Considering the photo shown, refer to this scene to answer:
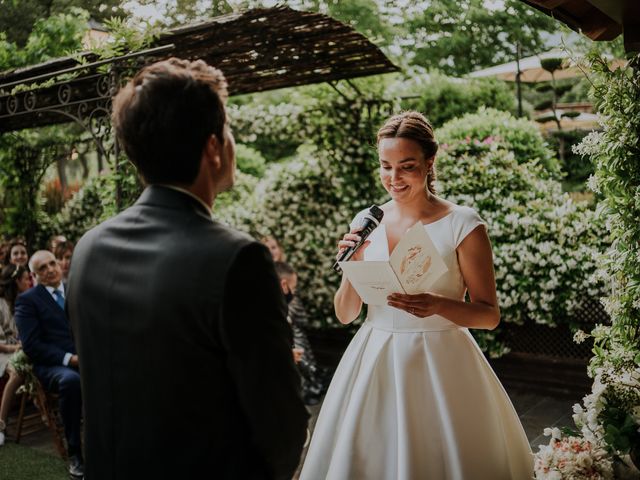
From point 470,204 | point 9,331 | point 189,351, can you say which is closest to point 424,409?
point 189,351

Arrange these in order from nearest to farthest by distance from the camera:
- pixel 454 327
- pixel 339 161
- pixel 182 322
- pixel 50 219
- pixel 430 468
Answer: pixel 182 322 → pixel 430 468 → pixel 454 327 → pixel 339 161 → pixel 50 219

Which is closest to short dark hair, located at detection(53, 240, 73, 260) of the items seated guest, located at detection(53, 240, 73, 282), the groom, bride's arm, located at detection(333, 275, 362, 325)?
seated guest, located at detection(53, 240, 73, 282)

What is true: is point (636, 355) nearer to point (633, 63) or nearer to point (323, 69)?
point (633, 63)

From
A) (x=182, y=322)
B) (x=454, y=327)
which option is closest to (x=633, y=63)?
(x=454, y=327)

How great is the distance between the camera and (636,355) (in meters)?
2.80

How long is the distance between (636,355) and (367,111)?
5.60 meters

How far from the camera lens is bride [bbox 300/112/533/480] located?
2.71 metres

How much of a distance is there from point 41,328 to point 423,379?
3815mm

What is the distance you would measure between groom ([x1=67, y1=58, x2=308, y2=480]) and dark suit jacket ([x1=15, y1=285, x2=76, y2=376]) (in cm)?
417

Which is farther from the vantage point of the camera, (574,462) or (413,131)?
(413,131)

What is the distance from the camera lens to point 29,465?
208 inches

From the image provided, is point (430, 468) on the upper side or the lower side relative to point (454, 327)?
lower

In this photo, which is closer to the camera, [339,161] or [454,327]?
[454,327]

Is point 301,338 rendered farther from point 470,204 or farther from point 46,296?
point 46,296
